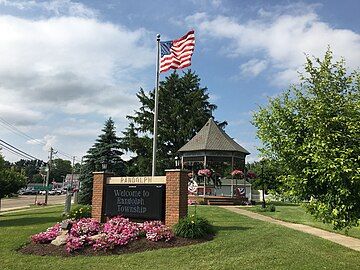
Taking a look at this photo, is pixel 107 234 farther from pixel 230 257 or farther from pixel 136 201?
pixel 230 257

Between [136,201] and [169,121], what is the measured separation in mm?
40514

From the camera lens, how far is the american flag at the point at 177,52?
17.5 metres

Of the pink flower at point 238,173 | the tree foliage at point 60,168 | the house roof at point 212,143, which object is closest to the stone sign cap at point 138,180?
the pink flower at point 238,173

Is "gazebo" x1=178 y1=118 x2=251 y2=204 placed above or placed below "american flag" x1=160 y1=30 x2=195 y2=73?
below

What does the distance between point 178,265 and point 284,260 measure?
257 cm

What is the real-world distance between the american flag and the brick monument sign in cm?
617

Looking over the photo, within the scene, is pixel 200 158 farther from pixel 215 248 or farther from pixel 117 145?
pixel 215 248

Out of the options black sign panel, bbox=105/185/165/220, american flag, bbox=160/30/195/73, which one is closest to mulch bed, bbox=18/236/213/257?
black sign panel, bbox=105/185/165/220

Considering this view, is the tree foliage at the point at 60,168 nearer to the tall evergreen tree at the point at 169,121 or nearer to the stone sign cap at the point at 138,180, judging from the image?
the tall evergreen tree at the point at 169,121

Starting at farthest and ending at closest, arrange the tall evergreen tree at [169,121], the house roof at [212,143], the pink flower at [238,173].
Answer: the tall evergreen tree at [169,121]
the house roof at [212,143]
the pink flower at [238,173]

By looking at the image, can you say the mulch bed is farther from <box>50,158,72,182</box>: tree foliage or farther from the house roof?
<box>50,158,72,182</box>: tree foliage

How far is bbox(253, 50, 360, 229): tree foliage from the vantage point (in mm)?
6828

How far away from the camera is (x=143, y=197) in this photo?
13633 mm

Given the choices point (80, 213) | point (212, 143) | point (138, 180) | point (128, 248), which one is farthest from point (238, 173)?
point (128, 248)
